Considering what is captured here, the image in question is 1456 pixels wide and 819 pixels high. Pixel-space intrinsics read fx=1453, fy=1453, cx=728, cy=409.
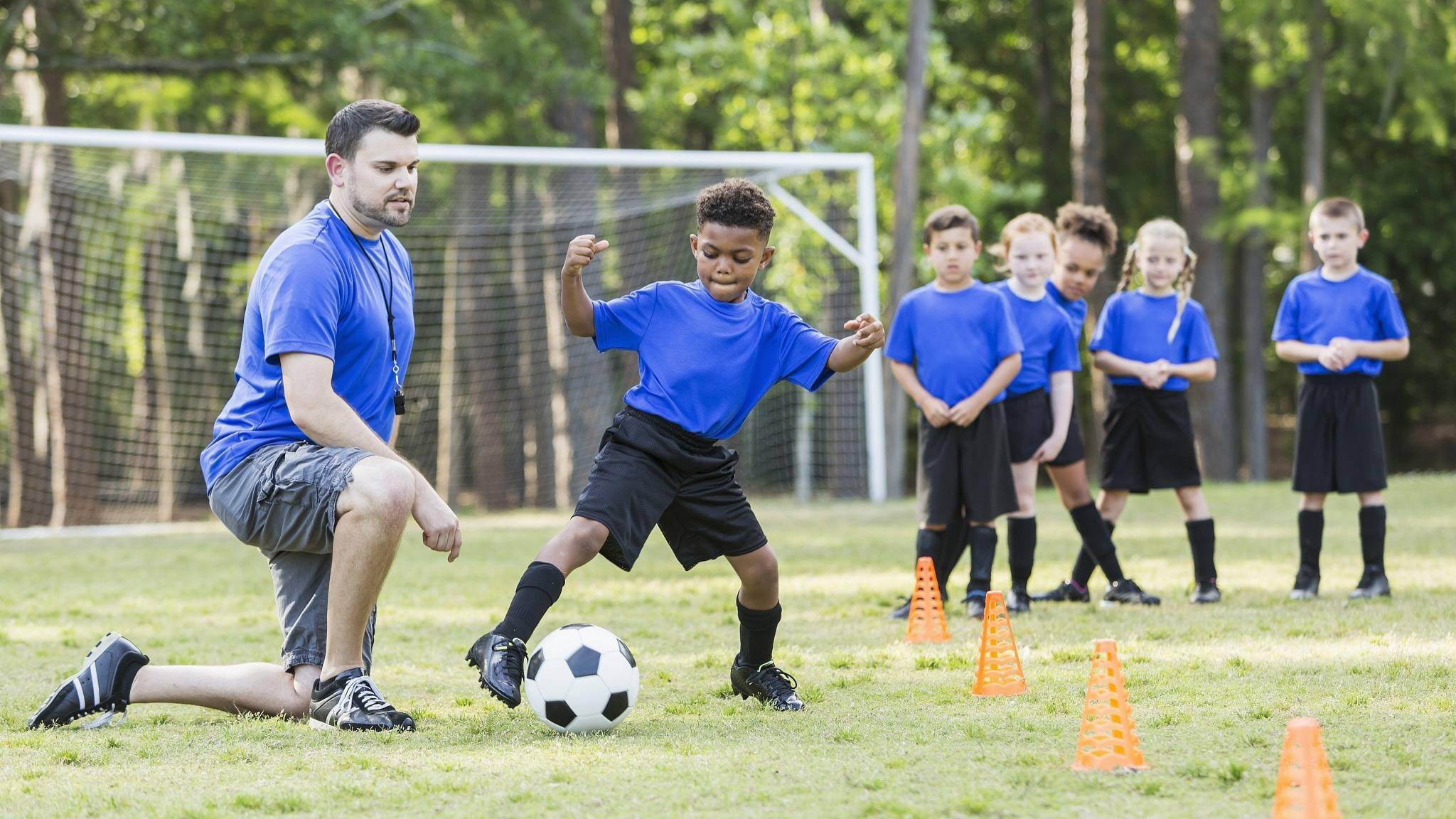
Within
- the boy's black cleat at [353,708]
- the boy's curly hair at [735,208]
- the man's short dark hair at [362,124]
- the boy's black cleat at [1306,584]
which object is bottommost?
the boy's black cleat at [1306,584]

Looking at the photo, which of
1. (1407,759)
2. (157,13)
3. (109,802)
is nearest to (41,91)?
(157,13)

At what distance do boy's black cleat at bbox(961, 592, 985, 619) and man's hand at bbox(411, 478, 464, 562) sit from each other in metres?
2.82

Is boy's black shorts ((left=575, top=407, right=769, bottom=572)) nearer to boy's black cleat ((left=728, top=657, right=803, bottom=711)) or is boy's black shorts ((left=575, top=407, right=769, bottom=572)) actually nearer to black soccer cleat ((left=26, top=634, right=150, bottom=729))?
boy's black cleat ((left=728, top=657, right=803, bottom=711))

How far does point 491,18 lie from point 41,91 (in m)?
5.33

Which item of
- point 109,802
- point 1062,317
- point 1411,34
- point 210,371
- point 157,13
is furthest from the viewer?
point 210,371

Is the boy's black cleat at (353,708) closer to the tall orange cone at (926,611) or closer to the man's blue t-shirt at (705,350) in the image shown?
the man's blue t-shirt at (705,350)

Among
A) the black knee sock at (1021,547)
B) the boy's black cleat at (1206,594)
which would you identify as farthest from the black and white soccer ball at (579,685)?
the boy's black cleat at (1206,594)

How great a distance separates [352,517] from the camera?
404 centimetres

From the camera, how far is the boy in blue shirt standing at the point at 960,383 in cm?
622

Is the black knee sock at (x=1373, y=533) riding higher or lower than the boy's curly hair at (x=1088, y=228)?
lower

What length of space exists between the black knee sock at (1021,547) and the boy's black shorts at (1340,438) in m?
1.29

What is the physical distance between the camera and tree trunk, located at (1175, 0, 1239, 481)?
59.4ft

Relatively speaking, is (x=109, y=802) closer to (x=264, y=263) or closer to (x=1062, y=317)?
(x=264, y=263)

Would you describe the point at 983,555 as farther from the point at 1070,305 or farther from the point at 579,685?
the point at 579,685
